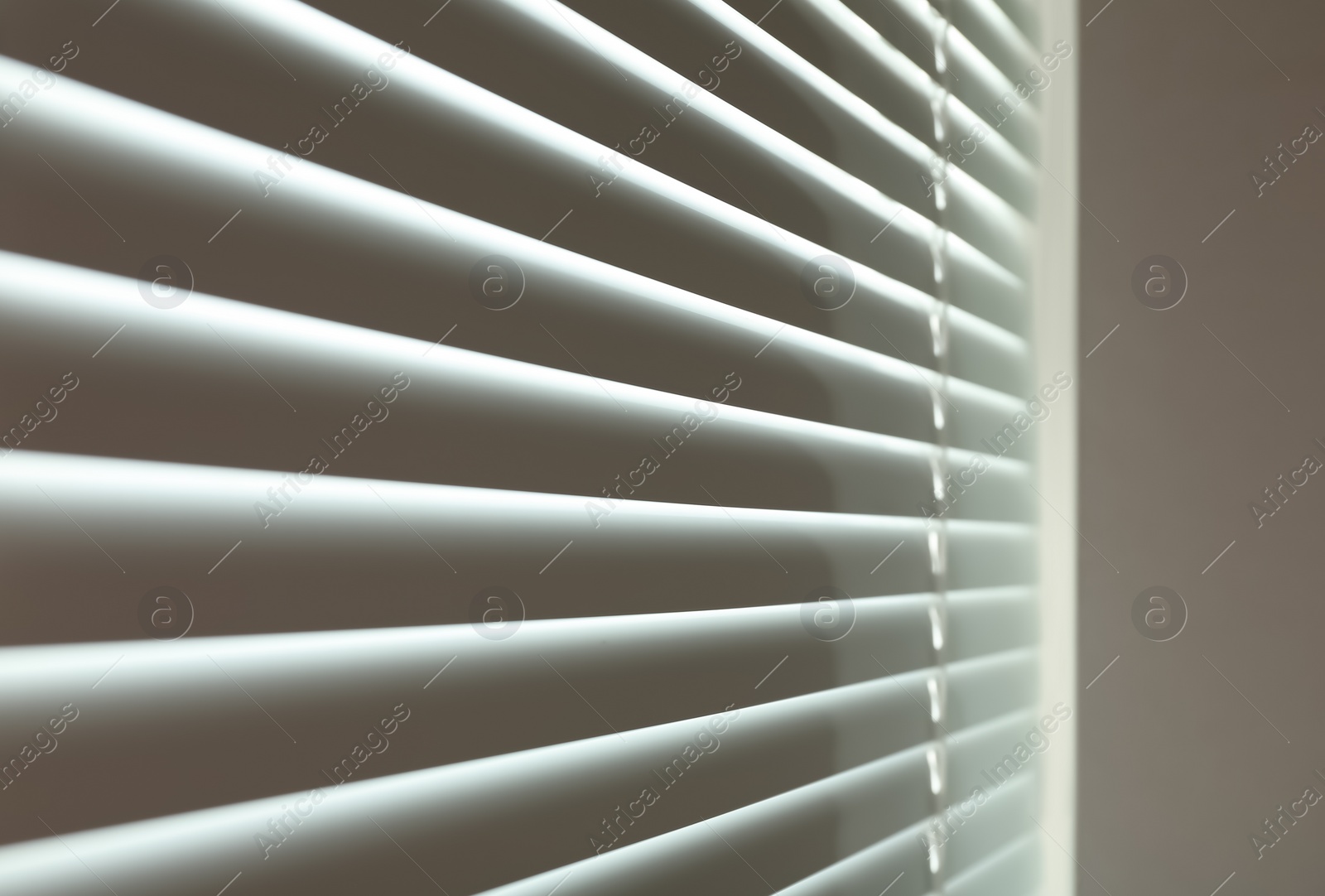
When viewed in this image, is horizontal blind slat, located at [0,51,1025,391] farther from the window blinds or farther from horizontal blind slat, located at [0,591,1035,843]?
horizontal blind slat, located at [0,591,1035,843]

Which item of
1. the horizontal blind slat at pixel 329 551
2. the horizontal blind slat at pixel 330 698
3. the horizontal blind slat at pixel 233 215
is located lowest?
the horizontal blind slat at pixel 330 698

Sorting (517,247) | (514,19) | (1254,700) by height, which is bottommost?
(1254,700)

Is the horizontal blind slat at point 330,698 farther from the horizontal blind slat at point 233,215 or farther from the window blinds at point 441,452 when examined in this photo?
the horizontal blind slat at point 233,215

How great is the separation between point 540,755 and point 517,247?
1.21 feet

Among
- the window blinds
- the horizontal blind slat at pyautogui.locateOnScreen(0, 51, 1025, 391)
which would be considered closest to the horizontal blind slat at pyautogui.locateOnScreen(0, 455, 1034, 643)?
the window blinds

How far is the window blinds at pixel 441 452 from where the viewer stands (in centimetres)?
45

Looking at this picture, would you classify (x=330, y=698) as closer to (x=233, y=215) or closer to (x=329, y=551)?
(x=329, y=551)

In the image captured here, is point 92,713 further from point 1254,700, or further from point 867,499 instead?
point 1254,700

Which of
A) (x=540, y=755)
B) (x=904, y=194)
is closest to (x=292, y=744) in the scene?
(x=540, y=755)

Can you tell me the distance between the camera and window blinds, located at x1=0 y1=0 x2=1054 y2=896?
1.49ft

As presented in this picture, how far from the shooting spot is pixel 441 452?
0.61 meters

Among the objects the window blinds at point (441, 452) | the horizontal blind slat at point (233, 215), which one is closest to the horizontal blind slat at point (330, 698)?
the window blinds at point (441, 452)

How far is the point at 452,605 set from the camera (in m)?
0.60

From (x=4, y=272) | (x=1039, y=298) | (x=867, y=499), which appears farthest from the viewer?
(x=1039, y=298)
